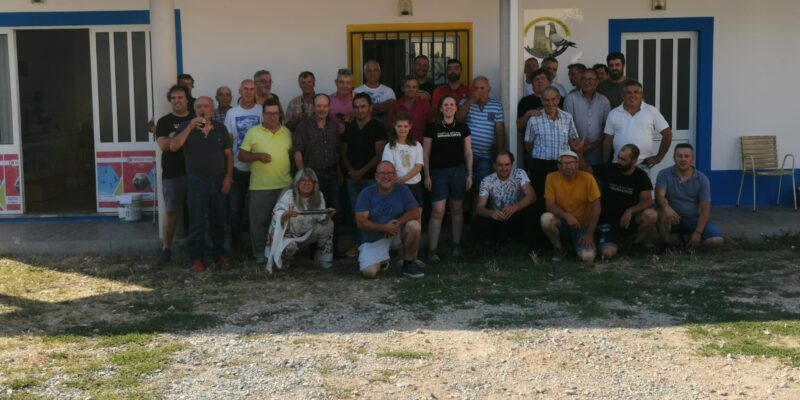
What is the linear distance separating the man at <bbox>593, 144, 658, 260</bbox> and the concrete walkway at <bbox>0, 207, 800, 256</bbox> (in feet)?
4.23

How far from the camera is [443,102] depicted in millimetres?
8023

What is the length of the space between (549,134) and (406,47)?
2461 mm

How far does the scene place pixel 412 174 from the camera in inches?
311

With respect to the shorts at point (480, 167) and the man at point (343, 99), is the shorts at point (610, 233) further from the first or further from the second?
the man at point (343, 99)

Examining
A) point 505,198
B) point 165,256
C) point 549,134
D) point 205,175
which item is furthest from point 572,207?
point 165,256

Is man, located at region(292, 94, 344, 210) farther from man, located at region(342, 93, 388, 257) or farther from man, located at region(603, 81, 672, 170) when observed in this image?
man, located at region(603, 81, 672, 170)

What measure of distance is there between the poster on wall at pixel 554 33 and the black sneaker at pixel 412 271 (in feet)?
11.6

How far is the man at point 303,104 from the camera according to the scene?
8695 mm

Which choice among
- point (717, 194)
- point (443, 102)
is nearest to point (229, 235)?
point (443, 102)

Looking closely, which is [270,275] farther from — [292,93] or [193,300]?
[292,93]

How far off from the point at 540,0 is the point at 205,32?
3.80m

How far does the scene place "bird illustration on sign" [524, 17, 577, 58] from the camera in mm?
10070

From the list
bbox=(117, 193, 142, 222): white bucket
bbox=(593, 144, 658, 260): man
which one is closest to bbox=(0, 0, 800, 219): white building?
bbox=(117, 193, 142, 222): white bucket

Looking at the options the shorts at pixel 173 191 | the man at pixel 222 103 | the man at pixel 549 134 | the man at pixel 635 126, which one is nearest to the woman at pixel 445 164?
the man at pixel 549 134
